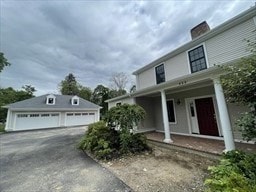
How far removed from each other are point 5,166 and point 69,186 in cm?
367

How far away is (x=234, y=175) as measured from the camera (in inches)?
74.9

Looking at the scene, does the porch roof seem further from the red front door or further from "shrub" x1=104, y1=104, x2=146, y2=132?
the red front door

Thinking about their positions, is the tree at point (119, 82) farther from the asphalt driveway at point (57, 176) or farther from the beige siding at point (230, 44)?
the asphalt driveway at point (57, 176)

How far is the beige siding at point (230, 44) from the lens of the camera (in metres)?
5.90

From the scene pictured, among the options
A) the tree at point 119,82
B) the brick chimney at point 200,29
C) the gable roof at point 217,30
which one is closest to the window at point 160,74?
the gable roof at point 217,30

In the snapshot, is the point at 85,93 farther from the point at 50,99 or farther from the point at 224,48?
the point at 224,48

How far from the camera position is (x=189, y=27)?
9.05 m

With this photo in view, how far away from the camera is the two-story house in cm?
549

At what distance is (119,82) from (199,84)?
23.9 meters

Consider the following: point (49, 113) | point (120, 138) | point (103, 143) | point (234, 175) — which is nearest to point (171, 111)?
point (120, 138)

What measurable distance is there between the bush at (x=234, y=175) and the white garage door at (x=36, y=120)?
70.1 feet

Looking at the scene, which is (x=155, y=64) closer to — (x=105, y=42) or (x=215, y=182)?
(x=105, y=42)

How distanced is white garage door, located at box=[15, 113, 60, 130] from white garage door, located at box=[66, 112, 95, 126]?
156 cm

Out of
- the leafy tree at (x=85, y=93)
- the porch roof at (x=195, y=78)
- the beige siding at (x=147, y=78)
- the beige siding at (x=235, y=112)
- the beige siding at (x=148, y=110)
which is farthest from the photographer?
the leafy tree at (x=85, y=93)
